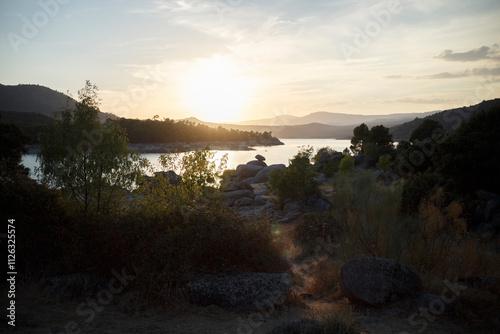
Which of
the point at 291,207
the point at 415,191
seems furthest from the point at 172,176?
the point at 291,207

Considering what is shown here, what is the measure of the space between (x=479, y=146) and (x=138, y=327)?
13252mm

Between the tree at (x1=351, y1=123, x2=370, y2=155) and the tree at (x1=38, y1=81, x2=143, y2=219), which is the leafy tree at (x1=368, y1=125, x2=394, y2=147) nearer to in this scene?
the tree at (x1=351, y1=123, x2=370, y2=155)

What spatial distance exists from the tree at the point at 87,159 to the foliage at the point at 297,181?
1464cm

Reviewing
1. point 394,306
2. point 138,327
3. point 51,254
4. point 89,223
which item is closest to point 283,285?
point 394,306

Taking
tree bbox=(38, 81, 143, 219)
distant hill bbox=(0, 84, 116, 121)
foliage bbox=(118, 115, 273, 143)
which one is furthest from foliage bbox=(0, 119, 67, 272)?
distant hill bbox=(0, 84, 116, 121)

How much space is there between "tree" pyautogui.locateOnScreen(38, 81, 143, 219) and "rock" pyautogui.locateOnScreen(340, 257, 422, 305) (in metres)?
6.10

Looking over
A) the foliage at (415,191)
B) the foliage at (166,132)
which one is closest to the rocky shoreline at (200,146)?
the foliage at (166,132)

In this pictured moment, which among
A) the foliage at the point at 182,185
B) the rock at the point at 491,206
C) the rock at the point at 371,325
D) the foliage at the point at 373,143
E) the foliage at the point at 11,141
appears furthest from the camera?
the foliage at the point at 373,143

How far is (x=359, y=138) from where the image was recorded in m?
59.5

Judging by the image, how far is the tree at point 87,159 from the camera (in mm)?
8539

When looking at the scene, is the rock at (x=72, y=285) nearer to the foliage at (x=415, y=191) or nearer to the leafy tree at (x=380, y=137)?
the foliage at (x=415, y=191)

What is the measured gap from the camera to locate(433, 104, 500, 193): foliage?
496 inches

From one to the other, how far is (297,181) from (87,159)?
1560 cm

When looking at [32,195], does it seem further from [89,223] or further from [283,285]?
[283,285]
